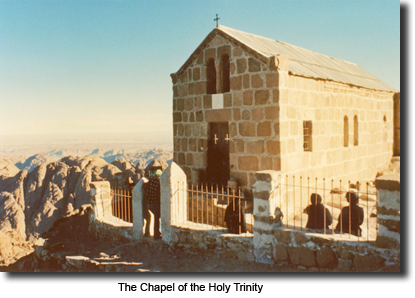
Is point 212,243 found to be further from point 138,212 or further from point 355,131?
point 355,131

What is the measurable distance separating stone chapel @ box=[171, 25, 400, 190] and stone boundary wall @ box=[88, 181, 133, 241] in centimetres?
280

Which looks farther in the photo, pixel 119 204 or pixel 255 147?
pixel 119 204

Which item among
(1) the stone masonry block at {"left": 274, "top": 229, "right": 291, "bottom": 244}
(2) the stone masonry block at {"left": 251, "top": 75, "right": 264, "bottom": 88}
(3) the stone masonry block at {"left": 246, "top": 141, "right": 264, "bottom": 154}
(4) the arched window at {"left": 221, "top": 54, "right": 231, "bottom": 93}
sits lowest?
(1) the stone masonry block at {"left": 274, "top": 229, "right": 291, "bottom": 244}

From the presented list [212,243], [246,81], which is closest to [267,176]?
[212,243]

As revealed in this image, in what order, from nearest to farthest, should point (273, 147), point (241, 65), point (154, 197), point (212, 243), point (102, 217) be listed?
point (212, 243)
point (154, 197)
point (273, 147)
point (241, 65)
point (102, 217)

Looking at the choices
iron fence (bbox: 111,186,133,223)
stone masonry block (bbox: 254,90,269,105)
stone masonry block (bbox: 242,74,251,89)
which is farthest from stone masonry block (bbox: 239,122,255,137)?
iron fence (bbox: 111,186,133,223)

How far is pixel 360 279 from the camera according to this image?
19.6ft

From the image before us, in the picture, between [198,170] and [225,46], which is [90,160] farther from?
[225,46]

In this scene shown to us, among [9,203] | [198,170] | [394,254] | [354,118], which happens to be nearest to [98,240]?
[198,170]

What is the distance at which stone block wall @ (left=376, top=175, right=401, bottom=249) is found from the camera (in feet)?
18.2

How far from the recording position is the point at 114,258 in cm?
827

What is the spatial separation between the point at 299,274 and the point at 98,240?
237 inches

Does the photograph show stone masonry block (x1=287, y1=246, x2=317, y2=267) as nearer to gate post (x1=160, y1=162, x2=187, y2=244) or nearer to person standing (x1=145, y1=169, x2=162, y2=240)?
gate post (x1=160, y1=162, x2=187, y2=244)

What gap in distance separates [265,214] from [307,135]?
4746mm
